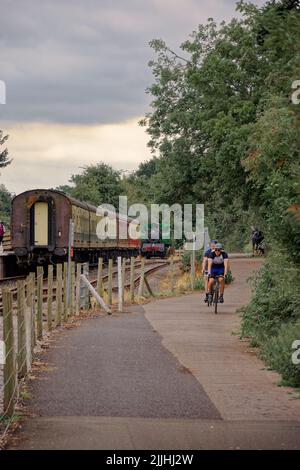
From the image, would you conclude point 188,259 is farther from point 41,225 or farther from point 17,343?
point 17,343

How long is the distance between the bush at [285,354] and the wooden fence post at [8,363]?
3789mm

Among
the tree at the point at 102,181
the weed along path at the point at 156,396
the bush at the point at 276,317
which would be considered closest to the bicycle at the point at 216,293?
the weed along path at the point at 156,396

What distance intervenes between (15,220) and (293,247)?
30.5 meters

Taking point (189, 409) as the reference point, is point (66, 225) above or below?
above

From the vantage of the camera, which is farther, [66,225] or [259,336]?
[66,225]

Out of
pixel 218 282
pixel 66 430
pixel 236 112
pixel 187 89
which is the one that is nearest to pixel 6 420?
pixel 66 430

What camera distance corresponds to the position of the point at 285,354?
11.9m

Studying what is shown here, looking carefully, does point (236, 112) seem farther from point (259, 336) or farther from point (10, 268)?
point (259, 336)

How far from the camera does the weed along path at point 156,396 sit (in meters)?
8.09

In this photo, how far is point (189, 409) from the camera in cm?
959

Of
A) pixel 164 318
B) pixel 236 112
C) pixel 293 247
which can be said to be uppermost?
pixel 236 112

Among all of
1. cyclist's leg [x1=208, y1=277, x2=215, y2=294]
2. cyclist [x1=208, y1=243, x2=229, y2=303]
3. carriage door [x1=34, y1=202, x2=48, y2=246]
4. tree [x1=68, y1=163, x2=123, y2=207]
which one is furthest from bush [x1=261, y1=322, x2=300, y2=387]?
tree [x1=68, y1=163, x2=123, y2=207]

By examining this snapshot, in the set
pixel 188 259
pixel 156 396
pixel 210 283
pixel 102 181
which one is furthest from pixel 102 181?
pixel 156 396

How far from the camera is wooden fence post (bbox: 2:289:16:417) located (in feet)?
29.6
